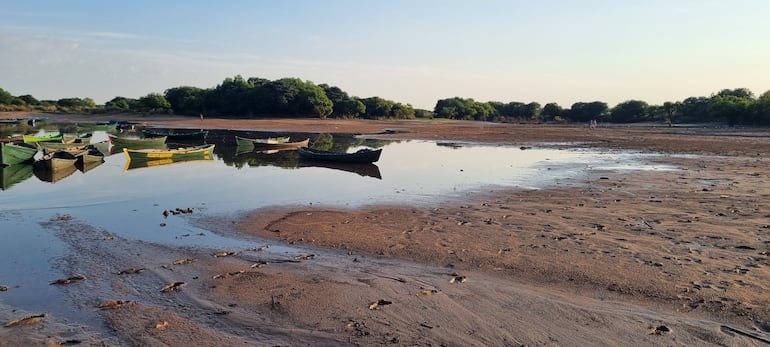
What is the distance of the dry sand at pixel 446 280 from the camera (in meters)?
6.49

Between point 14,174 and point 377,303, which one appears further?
point 14,174

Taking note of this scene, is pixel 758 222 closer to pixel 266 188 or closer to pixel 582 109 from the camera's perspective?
pixel 266 188

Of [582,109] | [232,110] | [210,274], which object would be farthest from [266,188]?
[582,109]

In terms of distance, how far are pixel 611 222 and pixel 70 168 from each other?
2287 cm

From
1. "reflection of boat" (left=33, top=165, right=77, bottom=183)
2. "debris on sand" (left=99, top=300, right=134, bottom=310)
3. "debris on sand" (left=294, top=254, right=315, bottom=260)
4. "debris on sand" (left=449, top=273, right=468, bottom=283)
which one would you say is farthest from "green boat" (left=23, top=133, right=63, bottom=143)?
"debris on sand" (left=449, top=273, right=468, bottom=283)

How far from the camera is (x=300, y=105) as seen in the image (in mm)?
93188

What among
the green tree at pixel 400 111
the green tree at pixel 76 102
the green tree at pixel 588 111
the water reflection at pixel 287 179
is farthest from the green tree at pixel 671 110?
the green tree at pixel 76 102

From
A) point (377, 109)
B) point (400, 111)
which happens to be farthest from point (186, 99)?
point (400, 111)

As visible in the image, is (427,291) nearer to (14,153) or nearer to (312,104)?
(14,153)

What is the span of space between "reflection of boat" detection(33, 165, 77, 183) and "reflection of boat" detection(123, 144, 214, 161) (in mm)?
2820

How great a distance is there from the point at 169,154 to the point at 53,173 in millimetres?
6357

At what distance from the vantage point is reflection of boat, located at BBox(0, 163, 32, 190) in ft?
67.0

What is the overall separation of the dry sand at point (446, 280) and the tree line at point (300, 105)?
251 ft

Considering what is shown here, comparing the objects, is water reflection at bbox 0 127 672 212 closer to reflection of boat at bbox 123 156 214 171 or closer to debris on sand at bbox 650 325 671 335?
reflection of boat at bbox 123 156 214 171
